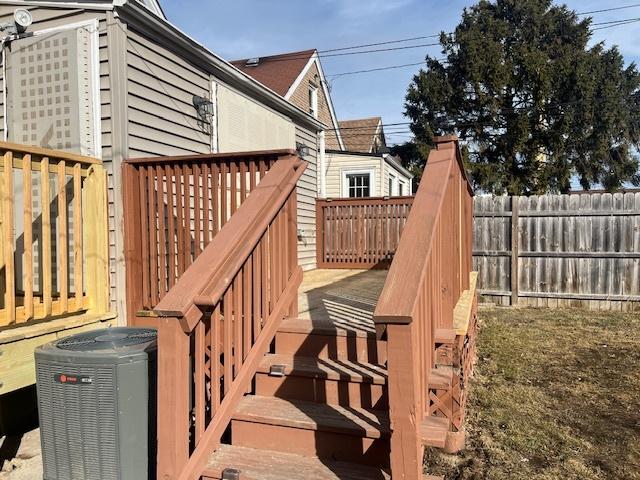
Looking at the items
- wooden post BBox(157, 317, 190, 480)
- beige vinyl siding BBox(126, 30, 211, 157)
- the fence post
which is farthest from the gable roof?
wooden post BBox(157, 317, 190, 480)

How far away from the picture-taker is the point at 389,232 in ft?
28.5

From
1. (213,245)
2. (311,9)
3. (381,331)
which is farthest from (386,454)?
(311,9)

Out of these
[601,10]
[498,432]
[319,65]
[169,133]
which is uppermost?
[601,10]

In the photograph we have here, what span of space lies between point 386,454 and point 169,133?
3806 millimetres

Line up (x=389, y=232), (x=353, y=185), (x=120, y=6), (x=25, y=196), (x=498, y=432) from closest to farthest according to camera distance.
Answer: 1. (x=25, y=196)
2. (x=498, y=432)
3. (x=120, y=6)
4. (x=389, y=232)
5. (x=353, y=185)

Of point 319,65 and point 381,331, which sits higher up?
point 319,65

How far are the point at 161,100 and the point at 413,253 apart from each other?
11.8 feet

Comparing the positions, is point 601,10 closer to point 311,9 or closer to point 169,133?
point 311,9

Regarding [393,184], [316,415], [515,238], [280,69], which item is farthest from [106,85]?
[393,184]

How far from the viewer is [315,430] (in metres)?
2.51

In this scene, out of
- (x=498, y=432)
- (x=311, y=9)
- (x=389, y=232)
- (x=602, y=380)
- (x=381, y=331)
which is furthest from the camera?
(x=311, y=9)

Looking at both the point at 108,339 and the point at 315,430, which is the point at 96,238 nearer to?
the point at 108,339

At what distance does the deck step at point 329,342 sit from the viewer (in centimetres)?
307

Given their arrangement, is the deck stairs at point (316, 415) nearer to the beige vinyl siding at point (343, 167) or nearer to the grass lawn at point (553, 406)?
the grass lawn at point (553, 406)
